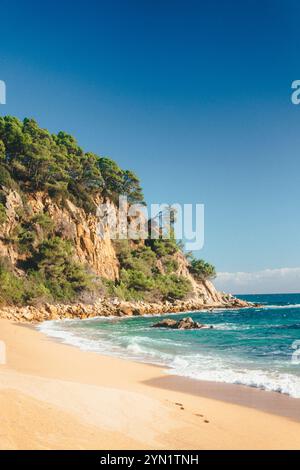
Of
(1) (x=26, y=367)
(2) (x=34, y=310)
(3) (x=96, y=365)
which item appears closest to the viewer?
(1) (x=26, y=367)

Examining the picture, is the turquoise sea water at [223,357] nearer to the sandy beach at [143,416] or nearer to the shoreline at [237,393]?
the shoreline at [237,393]

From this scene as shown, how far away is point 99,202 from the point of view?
6662 cm

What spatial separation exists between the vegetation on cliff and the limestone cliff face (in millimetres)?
456

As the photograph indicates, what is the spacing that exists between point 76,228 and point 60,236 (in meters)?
3.73

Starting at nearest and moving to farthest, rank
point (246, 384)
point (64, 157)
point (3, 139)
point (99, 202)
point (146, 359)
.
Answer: point (246, 384), point (146, 359), point (3, 139), point (64, 157), point (99, 202)

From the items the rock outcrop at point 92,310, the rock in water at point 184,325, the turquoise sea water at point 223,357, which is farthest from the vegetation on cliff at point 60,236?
the turquoise sea water at point 223,357

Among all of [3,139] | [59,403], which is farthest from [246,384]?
[3,139]

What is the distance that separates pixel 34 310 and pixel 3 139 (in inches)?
1169

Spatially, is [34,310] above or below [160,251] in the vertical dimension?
below

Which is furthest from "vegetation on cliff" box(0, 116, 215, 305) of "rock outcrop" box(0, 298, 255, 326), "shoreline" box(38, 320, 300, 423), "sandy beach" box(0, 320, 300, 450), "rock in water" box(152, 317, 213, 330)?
"sandy beach" box(0, 320, 300, 450)

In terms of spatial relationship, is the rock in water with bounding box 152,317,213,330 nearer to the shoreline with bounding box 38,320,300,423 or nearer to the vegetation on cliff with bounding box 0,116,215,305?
the vegetation on cliff with bounding box 0,116,215,305

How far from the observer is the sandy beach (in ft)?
15.1
